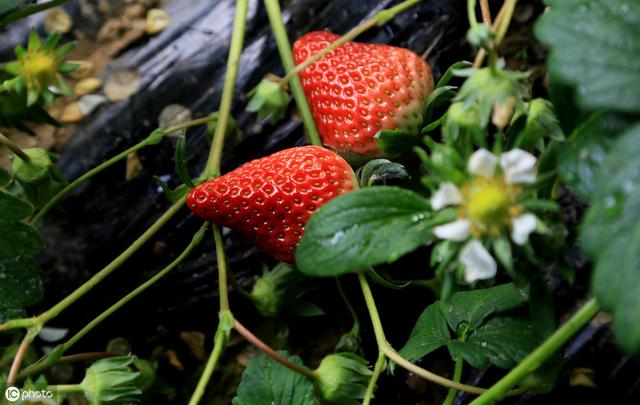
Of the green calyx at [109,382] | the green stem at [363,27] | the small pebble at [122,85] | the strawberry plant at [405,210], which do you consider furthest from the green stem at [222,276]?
the small pebble at [122,85]

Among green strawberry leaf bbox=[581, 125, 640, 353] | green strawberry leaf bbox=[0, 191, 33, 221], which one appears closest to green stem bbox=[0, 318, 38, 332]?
green strawberry leaf bbox=[0, 191, 33, 221]

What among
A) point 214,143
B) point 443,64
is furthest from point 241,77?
point 443,64

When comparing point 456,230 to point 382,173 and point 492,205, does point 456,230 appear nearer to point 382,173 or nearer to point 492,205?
point 492,205

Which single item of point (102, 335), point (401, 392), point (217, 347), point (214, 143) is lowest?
point (401, 392)

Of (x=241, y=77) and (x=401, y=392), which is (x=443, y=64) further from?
(x=401, y=392)

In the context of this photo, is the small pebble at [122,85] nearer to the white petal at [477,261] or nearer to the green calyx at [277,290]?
the green calyx at [277,290]

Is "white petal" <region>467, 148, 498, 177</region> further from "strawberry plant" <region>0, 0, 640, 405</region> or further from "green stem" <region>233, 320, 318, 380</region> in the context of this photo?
"green stem" <region>233, 320, 318, 380</region>
